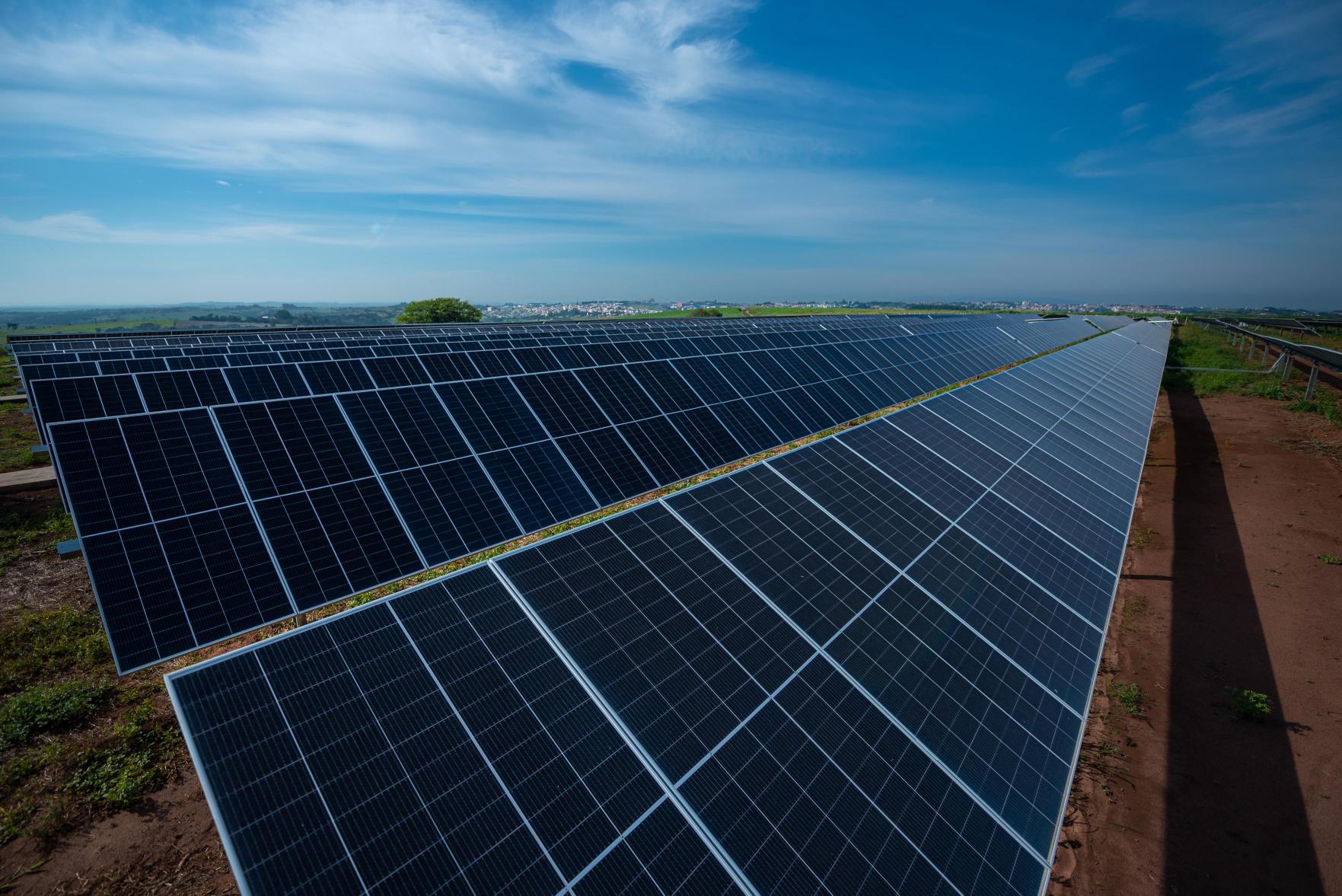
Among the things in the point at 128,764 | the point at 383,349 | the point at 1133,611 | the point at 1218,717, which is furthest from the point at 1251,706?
the point at 383,349

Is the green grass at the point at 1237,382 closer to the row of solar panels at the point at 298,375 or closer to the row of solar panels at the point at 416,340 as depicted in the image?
the row of solar panels at the point at 416,340

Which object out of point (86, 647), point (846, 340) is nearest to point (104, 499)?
point (86, 647)

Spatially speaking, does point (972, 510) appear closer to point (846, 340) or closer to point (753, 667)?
point (753, 667)

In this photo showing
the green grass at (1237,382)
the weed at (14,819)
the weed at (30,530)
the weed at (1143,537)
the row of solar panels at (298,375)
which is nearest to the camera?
the weed at (14,819)

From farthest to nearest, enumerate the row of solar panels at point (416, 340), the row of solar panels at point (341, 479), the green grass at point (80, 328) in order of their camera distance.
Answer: the green grass at point (80, 328) < the row of solar panels at point (416, 340) < the row of solar panels at point (341, 479)

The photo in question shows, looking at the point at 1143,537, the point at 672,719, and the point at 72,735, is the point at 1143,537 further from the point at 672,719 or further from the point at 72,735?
the point at 72,735

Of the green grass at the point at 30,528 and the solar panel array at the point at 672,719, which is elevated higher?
the solar panel array at the point at 672,719

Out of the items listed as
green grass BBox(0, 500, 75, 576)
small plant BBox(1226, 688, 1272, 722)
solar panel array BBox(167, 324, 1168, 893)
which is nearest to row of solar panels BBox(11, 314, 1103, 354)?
green grass BBox(0, 500, 75, 576)

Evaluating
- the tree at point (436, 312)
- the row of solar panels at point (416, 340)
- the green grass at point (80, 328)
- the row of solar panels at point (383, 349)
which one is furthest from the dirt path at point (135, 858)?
the green grass at point (80, 328)
